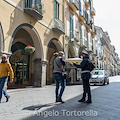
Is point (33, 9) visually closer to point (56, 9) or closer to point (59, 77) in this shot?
point (56, 9)

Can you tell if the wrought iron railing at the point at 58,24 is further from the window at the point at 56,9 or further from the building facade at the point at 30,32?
the window at the point at 56,9

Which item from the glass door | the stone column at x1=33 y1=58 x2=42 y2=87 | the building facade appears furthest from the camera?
the glass door

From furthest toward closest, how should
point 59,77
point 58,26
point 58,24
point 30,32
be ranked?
point 58,24
point 58,26
point 30,32
point 59,77

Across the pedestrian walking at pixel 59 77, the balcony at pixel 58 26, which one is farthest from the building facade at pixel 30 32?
the pedestrian walking at pixel 59 77

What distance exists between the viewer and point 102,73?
14.1 meters

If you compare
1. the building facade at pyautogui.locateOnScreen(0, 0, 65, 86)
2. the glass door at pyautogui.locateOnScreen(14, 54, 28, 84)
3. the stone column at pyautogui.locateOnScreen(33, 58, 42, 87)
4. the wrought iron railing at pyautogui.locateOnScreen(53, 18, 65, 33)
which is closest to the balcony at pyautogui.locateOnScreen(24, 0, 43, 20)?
the building facade at pyautogui.locateOnScreen(0, 0, 65, 86)

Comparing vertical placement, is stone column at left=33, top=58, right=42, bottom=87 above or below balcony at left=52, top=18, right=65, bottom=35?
below

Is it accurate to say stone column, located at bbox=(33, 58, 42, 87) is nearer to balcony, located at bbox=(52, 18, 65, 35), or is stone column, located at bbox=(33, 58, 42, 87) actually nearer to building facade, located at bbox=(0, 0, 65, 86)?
building facade, located at bbox=(0, 0, 65, 86)

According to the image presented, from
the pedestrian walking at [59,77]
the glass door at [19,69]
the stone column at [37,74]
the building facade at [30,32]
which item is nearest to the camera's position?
the pedestrian walking at [59,77]

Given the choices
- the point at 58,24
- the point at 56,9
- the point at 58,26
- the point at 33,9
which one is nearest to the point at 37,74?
the point at 33,9

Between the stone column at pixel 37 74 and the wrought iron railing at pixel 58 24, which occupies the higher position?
the wrought iron railing at pixel 58 24

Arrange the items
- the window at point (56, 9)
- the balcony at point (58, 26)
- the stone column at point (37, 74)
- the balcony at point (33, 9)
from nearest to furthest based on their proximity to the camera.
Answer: the balcony at point (33, 9), the stone column at point (37, 74), the balcony at point (58, 26), the window at point (56, 9)

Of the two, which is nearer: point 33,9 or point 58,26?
point 33,9

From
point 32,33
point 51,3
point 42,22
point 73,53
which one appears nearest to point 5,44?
→ point 32,33
